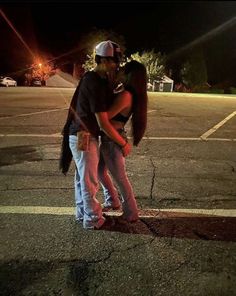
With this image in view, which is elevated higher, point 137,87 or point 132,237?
point 137,87

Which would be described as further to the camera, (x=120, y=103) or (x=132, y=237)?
(x=132, y=237)

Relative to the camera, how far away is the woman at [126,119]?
13.5ft

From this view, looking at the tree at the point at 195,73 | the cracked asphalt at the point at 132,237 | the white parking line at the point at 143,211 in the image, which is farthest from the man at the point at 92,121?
the tree at the point at 195,73

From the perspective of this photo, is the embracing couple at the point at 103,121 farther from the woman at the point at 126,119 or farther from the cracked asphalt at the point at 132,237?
the cracked asphalt at the point at 132,237

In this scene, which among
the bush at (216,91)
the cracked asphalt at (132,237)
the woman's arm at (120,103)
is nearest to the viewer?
the cracked asphalt at (132,237)

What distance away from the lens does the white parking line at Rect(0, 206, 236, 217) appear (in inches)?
191

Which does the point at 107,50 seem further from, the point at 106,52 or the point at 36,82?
the point at 36,82

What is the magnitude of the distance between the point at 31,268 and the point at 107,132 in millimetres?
1395

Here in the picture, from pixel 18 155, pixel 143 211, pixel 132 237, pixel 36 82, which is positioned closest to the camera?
pixel 132 237

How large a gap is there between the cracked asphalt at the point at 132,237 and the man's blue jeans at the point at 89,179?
0.14 m

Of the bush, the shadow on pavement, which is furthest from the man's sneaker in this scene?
the bush

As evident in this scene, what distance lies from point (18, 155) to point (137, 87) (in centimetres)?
431

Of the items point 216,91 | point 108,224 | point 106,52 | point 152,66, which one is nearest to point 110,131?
point 106,52

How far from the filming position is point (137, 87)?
162 inches
